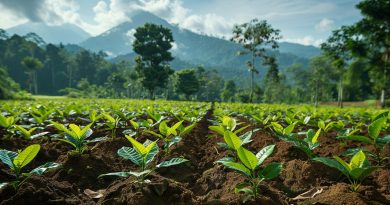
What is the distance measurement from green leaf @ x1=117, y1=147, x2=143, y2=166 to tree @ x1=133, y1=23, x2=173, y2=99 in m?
35.0

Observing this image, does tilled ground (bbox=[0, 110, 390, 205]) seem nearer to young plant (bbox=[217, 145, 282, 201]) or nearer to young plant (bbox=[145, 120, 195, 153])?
young plant (bbox=[217, 145, 282, 201])

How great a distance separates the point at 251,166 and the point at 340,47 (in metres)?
26.4

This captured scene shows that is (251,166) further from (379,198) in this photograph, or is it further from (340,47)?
(340,47)

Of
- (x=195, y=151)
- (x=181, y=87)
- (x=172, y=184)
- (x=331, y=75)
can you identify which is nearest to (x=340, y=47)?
(x=195, y=151)

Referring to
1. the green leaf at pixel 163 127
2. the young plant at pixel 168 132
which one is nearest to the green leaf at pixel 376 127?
the young plant at pixel 168 132

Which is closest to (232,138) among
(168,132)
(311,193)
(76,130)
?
(311,193)

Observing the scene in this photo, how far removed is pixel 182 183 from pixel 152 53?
36198 millimetres

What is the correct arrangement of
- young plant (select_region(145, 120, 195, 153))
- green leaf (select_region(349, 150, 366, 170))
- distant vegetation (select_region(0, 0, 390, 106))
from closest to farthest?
1. green leaf (select_region(349, 150, 366, 170))
2. young plant (select_region(145, 120, 195, 153))
3. distant vegetation (select_region(0, 0, 390, 106))

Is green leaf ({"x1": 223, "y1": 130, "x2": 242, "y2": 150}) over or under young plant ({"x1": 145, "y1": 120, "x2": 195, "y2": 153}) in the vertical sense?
over

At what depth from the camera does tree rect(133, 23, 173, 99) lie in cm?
3716

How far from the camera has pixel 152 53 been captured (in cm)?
3791

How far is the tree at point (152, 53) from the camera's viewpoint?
3716cm

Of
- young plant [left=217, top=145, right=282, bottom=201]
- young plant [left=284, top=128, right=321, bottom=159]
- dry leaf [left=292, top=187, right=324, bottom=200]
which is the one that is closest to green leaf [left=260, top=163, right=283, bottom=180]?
young plant [left=217, top=145, right=282, bottom=201]

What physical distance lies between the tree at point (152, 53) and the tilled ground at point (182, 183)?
110 feet
